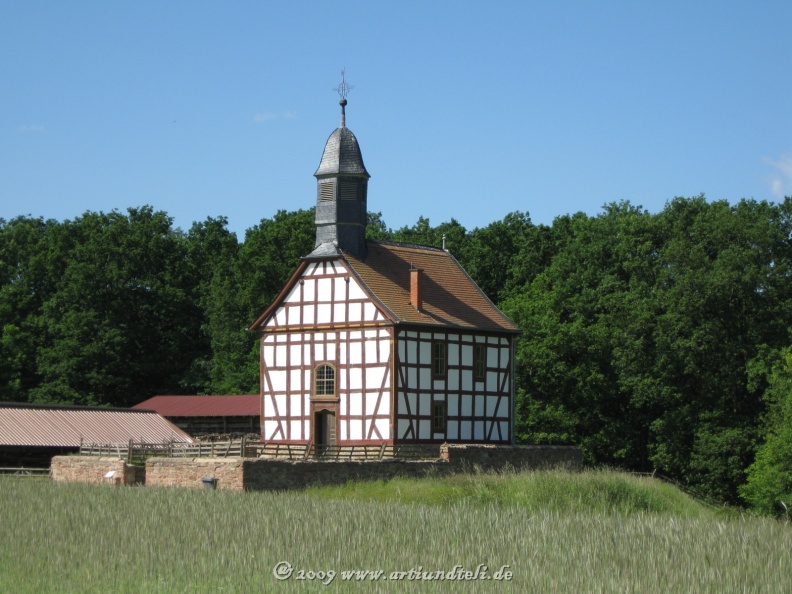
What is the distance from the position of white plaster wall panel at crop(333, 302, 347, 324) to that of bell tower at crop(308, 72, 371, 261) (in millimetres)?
1829

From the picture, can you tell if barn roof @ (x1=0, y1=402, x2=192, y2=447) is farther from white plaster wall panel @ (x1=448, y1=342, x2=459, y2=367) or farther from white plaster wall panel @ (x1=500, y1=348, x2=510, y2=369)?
white plaster wall panel @ (x1=500, y1=348, x2=510, y2=369)

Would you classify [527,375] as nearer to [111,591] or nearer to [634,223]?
[634,223]

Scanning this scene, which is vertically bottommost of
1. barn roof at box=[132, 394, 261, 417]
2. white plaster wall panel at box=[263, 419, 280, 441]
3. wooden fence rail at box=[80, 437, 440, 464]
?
wooden fence rail at box=[80, 437, 440, 464]

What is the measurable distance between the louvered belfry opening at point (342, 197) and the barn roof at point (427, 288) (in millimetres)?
777

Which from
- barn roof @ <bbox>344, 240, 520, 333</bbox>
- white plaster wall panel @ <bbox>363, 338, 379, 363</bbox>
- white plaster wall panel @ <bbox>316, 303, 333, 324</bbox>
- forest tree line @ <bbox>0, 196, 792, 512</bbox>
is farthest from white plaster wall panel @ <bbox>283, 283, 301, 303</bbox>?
forest tree line @ <bbox>0, 196, 792, 512</bbox>

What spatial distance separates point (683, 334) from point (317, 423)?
16410 mm

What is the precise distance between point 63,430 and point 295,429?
31.2 feet

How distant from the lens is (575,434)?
52.9 m

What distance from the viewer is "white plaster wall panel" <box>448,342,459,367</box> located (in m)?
43.5

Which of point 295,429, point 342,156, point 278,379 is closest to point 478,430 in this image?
point 295,429

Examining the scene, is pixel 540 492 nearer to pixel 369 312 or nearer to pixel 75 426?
pixel 369 312

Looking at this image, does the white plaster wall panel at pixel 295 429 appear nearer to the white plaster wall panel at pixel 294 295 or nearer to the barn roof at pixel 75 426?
the white plaster wall panel at pixel 294 295

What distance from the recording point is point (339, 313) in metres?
43.2

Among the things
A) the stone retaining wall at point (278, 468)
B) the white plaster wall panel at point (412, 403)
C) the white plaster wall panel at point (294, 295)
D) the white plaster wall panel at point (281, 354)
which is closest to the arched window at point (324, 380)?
the white plaster wall panel at point (281, 354)
